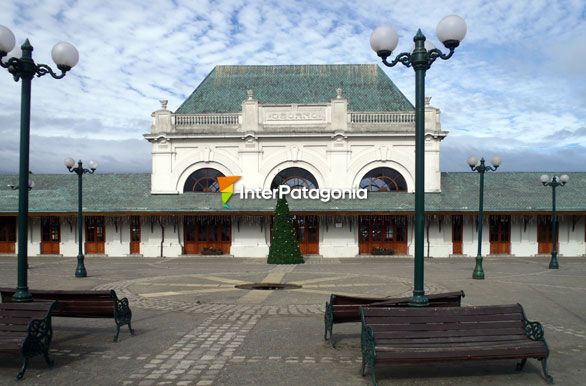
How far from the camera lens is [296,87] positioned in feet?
123

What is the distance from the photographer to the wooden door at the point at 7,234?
34531mm

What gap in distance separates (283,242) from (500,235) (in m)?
14.0

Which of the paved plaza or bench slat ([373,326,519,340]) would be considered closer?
bench slat ([373,326,519,340])

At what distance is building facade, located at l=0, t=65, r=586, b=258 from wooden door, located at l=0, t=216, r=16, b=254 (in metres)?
0.06

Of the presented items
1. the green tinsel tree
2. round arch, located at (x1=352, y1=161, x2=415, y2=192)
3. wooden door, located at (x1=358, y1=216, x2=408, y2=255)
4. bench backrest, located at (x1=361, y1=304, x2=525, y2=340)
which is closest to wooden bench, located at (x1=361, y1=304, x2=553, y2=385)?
bench backrest, located at (x1=361, y1=304, x2=525, y2=340)

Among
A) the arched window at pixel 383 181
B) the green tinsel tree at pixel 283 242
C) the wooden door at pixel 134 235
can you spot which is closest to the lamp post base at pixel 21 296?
the green tinsel tree at pixel 283 242

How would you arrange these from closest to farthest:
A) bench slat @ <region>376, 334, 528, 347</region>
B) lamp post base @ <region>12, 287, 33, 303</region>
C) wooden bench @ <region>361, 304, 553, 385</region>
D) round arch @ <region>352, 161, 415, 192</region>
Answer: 1. wooden bench @ <region>361, 304, 553, 385</region>
2. bench slat @ <region>376, 334, 528, 347</region>
3. lamp post base @ <region>12, 287, 33, 303</region>
4. round arch @ <region>352, 161, 415, 192</region>

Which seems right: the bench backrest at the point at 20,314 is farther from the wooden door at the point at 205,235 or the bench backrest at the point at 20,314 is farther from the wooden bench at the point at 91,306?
the wooden door at the point at 205,235

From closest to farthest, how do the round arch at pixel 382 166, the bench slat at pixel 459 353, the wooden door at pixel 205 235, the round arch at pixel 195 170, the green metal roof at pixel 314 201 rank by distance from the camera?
the bench slat at pixel 459 353
the green metal roof at pixel 314 201
the wooden door at pixel 205 235
the round arch at pixel 382 166
the round arch at pixel 195 170

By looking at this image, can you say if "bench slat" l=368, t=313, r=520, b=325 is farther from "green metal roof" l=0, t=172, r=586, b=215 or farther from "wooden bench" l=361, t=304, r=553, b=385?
"green metal roof" l=0, t=172, r=586, b=215

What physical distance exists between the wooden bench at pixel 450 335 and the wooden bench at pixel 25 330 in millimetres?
4437

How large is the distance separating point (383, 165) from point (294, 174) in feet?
18.0

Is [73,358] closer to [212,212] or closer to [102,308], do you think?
[102,308]

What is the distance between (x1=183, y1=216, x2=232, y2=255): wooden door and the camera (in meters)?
33.7
